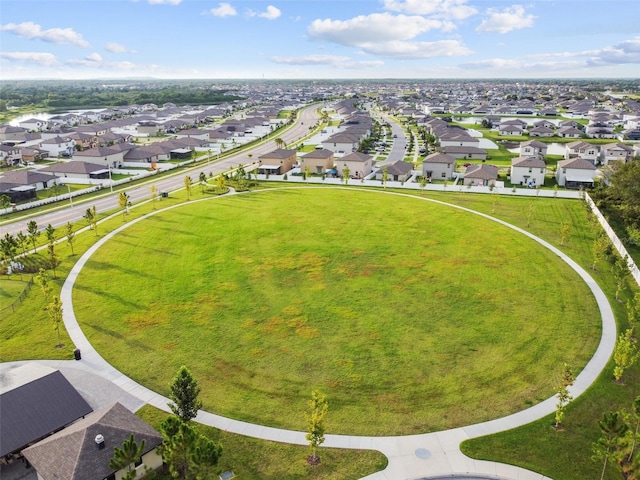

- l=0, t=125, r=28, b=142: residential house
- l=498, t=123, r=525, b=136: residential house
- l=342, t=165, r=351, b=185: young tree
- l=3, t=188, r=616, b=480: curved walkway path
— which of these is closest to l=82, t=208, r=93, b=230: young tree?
l=3, t=188, r=616, b=480: curved walkway path

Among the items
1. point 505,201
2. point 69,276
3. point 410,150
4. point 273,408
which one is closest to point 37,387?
point 273,408

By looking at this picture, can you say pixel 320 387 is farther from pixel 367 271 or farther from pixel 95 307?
pixel 95 307

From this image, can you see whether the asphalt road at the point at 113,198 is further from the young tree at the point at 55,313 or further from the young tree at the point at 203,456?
the young tree at the point at 203,456

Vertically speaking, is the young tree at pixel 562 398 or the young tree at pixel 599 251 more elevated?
the young tree at pixel 599 251

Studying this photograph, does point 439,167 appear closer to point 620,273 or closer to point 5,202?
point 620,273

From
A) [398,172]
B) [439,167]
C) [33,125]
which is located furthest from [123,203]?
[33,125]

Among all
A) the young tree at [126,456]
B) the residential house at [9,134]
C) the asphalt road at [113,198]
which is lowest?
the young tree at [126,456]

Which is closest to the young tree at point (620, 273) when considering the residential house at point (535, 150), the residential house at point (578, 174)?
the residential house at point (578, 174)

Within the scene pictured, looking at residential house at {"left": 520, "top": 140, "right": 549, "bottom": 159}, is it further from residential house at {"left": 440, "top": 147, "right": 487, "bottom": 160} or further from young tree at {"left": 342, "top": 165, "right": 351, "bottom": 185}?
young tree at {"left": 342, "top": 165, "right": 351, "bottom": 185}
